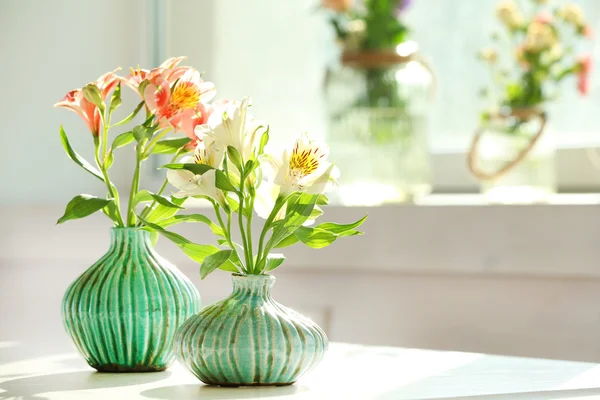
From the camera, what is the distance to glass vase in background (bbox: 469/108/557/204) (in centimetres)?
136

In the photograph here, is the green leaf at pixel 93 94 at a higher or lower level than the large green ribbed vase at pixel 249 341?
higher

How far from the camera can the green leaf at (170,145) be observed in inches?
30.3

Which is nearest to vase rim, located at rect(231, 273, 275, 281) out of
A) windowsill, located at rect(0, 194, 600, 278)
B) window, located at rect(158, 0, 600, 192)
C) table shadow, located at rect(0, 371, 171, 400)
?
table shadow, located at rect(0, 371, 171, 400)

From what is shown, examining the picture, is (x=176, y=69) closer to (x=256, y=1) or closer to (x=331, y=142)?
(x=331, y=142)

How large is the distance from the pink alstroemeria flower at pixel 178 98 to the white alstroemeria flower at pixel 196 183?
8 centimetres

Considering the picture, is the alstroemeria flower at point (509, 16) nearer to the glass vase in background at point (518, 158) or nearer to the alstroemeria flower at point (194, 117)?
the glass vase in background at point (518, 158)

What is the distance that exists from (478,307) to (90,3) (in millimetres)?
946

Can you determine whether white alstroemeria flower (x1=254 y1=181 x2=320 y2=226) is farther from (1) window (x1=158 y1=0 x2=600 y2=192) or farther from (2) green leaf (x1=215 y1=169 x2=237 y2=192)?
(1) window (x1=158 y1=0 x2=600 y2=192)

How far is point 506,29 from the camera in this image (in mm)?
1483

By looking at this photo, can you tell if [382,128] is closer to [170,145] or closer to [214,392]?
[170,145]

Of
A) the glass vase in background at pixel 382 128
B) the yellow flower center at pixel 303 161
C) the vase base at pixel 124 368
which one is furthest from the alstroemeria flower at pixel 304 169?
the glass vase in background at pixel 382 128

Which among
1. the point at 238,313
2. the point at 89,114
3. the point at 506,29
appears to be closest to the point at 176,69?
the point at 89,114

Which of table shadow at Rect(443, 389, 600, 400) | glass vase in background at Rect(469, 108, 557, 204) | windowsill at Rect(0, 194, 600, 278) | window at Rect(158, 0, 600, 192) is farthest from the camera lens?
window at Rect(158, 0, 600, 192)

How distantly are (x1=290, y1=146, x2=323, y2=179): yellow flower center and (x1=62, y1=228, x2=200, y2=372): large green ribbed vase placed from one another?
17 centimetres
